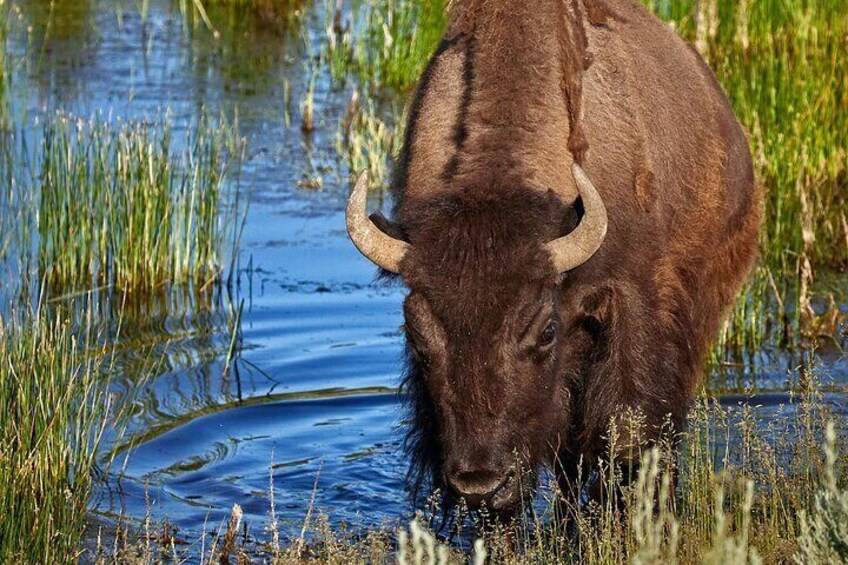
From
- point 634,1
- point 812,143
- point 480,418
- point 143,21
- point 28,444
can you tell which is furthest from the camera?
point 143,21

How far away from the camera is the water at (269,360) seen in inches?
287

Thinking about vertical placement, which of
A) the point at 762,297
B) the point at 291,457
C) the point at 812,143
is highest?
the point at 812,143

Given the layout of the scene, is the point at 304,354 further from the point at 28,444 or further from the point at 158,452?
the point at 28,444

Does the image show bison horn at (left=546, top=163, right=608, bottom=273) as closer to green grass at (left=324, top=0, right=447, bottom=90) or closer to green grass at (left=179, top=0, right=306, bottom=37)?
green grass at (left=324, top=0, right=447, bottom=90)

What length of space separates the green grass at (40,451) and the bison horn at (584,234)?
195 cm

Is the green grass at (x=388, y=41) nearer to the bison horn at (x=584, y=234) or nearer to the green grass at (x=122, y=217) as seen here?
the green grass at (x=122, y=217)

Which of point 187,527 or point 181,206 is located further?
point 181,206

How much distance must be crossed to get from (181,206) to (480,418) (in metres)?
4.82

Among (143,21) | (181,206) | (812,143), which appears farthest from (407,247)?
(143,21)

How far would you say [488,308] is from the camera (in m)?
5.23

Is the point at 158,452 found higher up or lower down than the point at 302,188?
lower down

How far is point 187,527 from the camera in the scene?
6727mm

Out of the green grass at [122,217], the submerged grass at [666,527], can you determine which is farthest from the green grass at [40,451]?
the green grass at [122,217]

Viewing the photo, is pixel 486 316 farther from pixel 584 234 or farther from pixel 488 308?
pixel 584 234
